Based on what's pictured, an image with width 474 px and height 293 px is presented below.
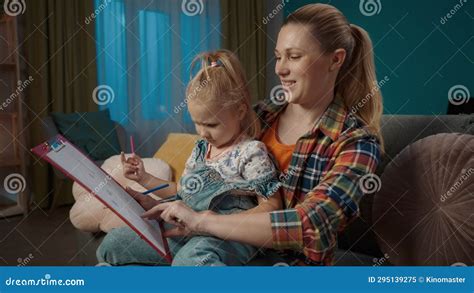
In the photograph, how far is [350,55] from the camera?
73 centimetres

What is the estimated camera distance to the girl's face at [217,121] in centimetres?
A: 71

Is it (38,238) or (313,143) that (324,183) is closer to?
(313,143)

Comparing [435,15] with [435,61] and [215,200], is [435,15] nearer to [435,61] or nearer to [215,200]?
[435,61]

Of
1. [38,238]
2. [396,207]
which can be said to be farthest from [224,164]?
[38,238]

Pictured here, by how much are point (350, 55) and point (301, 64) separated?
84 millimetres

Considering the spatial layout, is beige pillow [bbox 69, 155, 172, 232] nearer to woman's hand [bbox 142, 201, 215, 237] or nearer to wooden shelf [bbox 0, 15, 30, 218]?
wooden shelf [bbox 0, 15, 30, 218]

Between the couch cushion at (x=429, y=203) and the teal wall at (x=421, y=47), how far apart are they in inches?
8.2

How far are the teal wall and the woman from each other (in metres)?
0.16

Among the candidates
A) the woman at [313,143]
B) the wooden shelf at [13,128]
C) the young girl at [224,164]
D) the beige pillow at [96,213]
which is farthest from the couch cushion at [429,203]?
the wooden shelf at [13,128]
